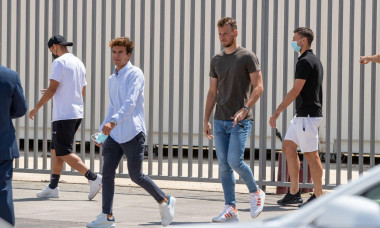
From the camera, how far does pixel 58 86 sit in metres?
9.84

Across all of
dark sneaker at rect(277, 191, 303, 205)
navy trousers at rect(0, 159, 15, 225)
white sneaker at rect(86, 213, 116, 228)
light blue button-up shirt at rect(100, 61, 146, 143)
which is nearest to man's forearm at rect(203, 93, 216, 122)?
light blue button-up shirt at rect(100, 61, 146, 143)

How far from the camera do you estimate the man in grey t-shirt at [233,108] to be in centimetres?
830

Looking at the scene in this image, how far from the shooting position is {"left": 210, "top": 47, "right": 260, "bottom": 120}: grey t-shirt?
835 cm

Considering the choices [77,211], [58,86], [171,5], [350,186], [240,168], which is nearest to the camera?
[350,186]

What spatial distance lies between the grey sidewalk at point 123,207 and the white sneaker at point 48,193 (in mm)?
90

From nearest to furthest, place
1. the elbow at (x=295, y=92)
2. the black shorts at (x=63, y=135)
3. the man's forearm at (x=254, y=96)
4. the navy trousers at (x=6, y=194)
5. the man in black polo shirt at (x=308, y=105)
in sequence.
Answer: the navy trousers at (x=6, y=194)
the man's forearm at (x=254, y=96)
the elbow at (x=295, y=92)
the man in black polo shirt at (x=308, y=105)
the black shorts at (x=63, y=135)

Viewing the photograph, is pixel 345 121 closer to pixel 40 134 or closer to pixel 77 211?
pixel 40 134

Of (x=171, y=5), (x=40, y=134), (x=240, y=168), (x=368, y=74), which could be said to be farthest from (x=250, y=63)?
(x=40, y=134)

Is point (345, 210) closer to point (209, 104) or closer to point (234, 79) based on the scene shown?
point (234, 79)

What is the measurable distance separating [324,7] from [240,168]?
21.0 ft

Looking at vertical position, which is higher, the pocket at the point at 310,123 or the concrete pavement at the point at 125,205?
the pocket at the point at 310,123

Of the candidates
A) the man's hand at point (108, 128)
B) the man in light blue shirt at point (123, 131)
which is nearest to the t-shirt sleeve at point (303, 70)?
the man in light blue shirt at point (123, 131)

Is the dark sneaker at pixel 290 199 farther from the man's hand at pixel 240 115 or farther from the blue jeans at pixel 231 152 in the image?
the man's hand at pixel 240 115

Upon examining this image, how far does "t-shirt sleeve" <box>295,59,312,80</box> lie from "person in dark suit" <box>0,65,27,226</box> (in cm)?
317
